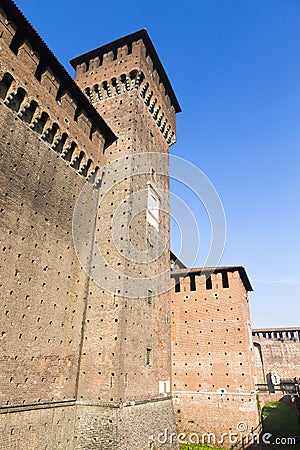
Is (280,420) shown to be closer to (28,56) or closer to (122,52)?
(122,52)

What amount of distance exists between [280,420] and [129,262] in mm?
15035

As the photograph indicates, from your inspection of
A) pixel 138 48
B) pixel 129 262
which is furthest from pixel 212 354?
pixel 138 48

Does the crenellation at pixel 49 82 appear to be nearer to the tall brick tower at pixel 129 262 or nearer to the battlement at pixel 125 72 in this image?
the tall brick tower at pixel 129 262

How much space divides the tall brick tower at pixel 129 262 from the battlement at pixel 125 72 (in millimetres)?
44

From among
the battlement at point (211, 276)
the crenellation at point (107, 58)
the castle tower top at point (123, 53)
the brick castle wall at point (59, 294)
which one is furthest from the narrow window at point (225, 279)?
the crenellation at point (107, 58)

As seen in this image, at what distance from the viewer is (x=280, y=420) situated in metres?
18.5

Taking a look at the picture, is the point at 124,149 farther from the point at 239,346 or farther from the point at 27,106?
the point at 239,346

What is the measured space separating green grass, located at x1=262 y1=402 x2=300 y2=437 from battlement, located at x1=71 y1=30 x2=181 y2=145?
52.9 feet

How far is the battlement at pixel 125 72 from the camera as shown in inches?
545

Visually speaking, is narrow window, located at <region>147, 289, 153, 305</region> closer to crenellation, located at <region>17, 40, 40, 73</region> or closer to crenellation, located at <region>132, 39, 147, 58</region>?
crenellation, located at <region>17, 40, 40, 73</region>

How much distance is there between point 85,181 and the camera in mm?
11648

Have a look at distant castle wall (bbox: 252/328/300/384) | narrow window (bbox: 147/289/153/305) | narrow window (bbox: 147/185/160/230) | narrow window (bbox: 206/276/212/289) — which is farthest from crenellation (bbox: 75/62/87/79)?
distant castle wall (bbox: 252/328/300/384)

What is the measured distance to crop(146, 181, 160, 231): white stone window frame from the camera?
44.1 ft

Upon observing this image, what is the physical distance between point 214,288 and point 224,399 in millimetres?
4915
